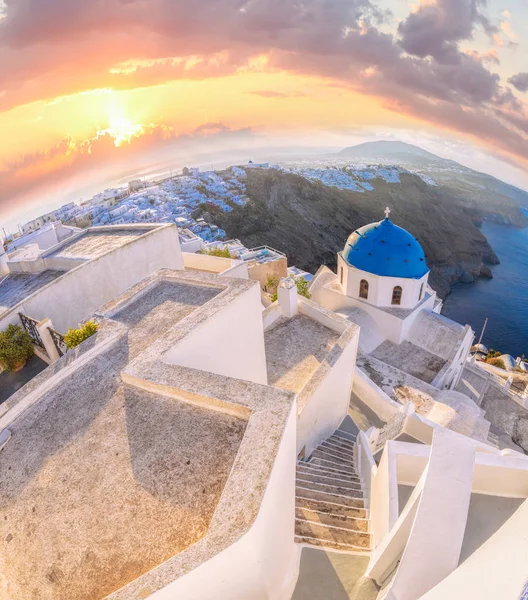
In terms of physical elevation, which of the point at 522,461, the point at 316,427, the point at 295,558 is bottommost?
the point at 316,427

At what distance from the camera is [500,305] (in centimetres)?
5556

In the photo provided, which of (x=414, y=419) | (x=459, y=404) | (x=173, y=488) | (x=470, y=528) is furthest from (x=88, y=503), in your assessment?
(x=459, y=404)

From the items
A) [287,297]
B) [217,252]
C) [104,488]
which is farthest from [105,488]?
[217,252]

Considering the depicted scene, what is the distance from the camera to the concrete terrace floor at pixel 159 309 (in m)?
7.36

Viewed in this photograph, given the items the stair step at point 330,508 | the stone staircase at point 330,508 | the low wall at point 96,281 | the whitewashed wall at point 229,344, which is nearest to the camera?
the stone staircase at point 330,508

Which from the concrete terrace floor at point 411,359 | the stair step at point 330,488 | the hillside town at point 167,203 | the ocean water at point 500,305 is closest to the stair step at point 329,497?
the stair step at point 330,488

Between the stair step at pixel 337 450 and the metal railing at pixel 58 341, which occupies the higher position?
the metal railing at pixel 58 341

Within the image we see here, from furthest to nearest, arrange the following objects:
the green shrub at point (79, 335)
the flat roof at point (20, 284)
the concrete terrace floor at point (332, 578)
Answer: the flat roof at point (20, 284) → the green shrub at point (79, 335) → the concrete terrace floor at point (332, 578)

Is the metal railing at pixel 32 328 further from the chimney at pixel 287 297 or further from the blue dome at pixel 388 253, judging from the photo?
the blue dome at pixel 388 253

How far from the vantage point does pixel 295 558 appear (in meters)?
5.91

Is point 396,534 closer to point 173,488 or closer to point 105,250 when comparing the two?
point 173,488

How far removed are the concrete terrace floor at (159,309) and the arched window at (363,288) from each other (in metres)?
12.6

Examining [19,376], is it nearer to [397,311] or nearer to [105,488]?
[105,488]

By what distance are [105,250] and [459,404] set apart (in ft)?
50.1
